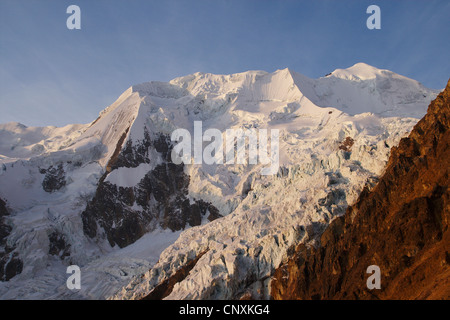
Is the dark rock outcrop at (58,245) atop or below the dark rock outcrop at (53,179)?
below

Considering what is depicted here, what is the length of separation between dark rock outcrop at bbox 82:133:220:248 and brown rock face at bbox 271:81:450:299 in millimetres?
49347

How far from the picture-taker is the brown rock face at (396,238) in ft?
138

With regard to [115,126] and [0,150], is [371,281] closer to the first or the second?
[115,126]

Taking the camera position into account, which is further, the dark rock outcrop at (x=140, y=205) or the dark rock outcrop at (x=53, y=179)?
the dark rock outcrop at (x=53, y=179)

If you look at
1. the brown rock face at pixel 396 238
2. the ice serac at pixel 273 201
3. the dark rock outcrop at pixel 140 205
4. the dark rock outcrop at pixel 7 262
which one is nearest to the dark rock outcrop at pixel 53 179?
the dark rock outcrop at pixel 140 205

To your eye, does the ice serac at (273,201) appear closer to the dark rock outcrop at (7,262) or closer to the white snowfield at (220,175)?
the white snowfield at (220,175)

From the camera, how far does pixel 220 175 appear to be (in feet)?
358

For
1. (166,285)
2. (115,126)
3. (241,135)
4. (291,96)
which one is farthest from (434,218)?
(115,126)

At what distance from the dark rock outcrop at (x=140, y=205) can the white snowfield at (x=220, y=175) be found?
2500mm

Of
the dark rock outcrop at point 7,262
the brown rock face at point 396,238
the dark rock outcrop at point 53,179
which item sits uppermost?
the dark rock outcrop at point 53,179

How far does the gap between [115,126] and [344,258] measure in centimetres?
10661

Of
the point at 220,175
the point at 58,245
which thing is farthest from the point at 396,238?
the point at 58,245

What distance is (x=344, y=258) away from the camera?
169 ft
